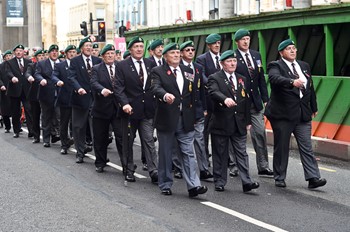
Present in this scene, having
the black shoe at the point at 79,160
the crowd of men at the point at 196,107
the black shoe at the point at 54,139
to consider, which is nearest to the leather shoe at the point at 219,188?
the crowd of men at the point at 196,107

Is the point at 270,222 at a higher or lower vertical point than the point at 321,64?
lower

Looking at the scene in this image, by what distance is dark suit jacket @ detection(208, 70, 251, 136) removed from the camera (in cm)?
1109

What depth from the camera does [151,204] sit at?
10414mm

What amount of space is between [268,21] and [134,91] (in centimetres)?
683

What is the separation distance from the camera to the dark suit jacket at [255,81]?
12.3 metres

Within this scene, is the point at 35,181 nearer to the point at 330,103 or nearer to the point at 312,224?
the point at 312,224

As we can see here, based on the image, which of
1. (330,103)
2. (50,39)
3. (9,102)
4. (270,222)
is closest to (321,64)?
(330,103)

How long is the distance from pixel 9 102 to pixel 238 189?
9.66 meters

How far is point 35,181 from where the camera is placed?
12344 millimetres

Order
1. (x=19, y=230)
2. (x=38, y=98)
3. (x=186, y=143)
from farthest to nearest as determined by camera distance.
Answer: (x=38, y=98) → (x=186, y=143) → (x=19, y=230)

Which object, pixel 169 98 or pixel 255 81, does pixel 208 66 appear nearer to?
pixel 255 81

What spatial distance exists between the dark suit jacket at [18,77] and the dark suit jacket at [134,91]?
7.51 meters

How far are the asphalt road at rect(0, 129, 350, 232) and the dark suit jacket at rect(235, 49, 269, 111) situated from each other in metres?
1.11

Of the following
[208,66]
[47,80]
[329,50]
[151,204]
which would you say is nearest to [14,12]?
[47,80]
